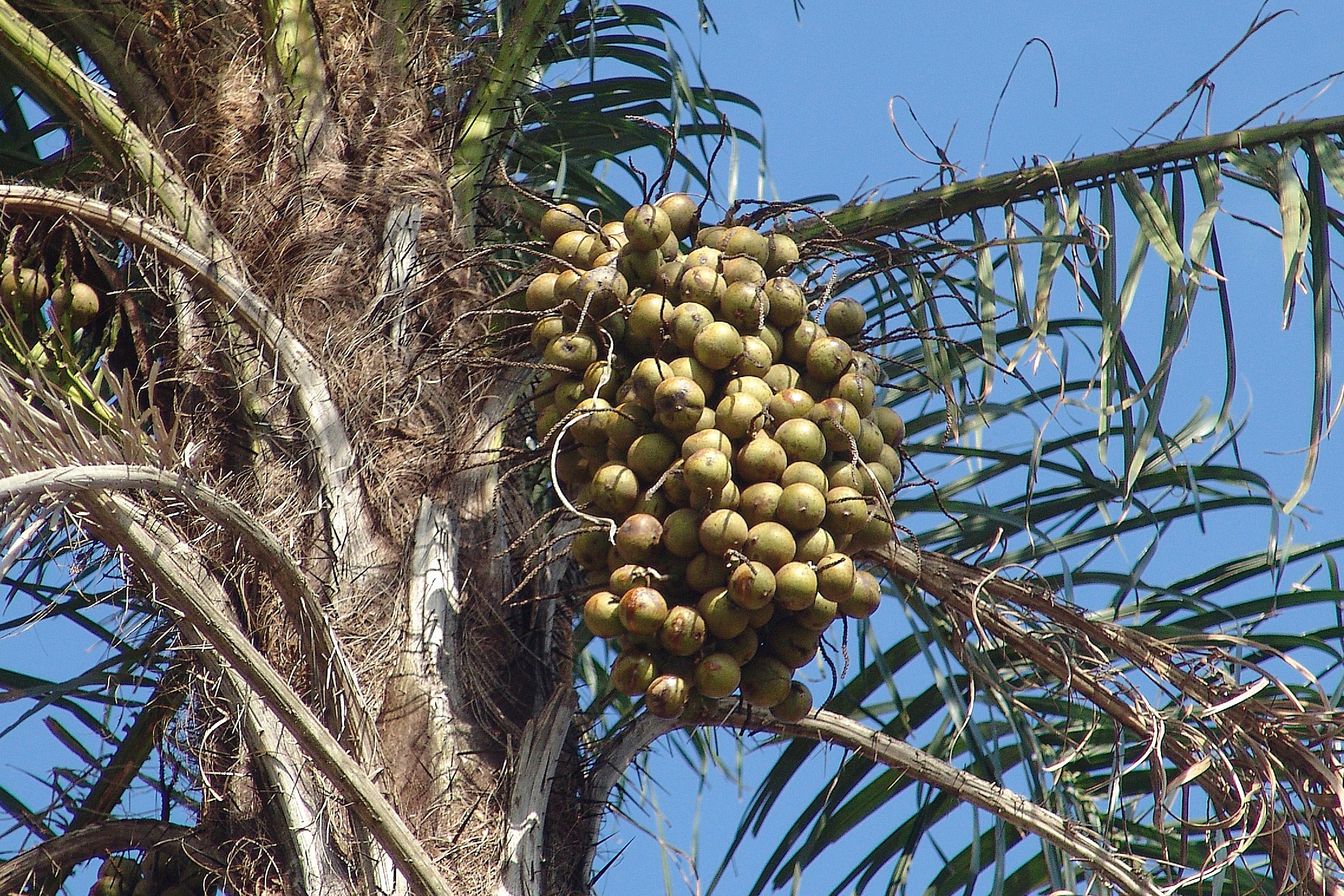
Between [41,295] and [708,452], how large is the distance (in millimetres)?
1388

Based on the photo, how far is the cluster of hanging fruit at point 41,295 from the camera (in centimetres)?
280

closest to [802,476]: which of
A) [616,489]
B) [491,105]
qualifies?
[616,489]

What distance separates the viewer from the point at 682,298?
2404 mm

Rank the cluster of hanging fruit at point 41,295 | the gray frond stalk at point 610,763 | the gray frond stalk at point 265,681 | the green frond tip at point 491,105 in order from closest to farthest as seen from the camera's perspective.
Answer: the gray frond stalk at point 265,681 < the gray frond stalk at point 610,763 < the cluster of hanging fruit at point 41,295 < the green frond tip at point 491,105

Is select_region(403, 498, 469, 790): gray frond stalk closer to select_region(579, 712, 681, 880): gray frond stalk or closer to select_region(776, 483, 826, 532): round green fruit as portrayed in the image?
select_region(579, 712, 681, 880): gray frond stalk

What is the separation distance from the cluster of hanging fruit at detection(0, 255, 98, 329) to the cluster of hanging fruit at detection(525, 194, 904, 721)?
899 millimetres

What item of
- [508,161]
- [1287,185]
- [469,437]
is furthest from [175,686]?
[1287,185]

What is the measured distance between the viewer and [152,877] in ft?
8.93

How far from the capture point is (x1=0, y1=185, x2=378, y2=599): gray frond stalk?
2.50m

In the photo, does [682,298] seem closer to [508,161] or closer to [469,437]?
[469,437]

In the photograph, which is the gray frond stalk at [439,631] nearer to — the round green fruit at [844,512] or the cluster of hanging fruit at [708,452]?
the cluster of hanging fruit at [708,452]

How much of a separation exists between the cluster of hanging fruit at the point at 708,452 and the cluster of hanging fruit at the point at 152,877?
940mm

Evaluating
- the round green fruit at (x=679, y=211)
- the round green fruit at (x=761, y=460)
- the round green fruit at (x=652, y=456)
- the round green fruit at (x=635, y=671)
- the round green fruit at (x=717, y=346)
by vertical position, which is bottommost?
the round green fruit at (x=635, y=671)

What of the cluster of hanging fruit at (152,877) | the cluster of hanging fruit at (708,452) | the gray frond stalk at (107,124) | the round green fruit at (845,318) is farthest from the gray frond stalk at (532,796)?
the gray frond stalk at (107,124)
